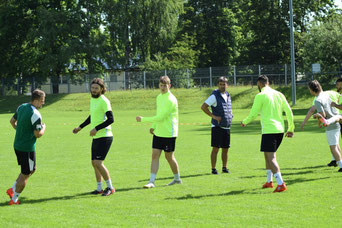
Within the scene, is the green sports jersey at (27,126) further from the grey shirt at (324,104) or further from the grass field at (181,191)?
the grey shirt at (324,104)

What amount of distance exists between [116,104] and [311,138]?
100 ft

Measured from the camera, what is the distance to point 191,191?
8875 millimetres

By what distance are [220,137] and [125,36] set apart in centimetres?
4696

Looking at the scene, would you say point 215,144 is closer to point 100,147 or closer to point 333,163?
point 333,163

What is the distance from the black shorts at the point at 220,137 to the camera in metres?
11.0

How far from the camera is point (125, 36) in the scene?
56.7 meters

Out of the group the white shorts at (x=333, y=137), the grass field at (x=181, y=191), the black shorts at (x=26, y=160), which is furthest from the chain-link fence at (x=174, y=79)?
the black shorts at (x=26, y=160)

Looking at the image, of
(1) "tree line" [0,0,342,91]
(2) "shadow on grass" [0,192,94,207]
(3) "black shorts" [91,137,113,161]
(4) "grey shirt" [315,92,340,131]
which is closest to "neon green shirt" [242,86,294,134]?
(4) "grey shirt" [315,92,340,131]

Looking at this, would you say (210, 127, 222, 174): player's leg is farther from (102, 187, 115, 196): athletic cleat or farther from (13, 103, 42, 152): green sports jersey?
(13, 103, 42, 152): green sports jersey

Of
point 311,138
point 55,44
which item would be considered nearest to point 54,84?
point 55,44

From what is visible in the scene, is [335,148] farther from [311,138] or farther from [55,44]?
→ [55,44]

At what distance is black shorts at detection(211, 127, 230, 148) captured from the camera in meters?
11.0

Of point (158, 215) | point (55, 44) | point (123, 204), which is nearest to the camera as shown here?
point (158, 215)

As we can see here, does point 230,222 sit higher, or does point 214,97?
point 214,97
